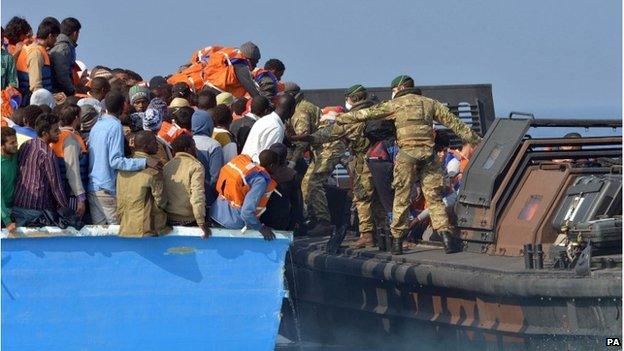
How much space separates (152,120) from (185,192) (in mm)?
832

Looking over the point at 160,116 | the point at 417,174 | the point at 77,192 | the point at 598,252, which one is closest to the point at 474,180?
the point at 417,174

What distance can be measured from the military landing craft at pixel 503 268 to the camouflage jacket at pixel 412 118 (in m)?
0.43

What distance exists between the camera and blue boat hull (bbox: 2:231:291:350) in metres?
11.2

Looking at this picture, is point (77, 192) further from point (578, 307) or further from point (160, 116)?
point (578, 307)

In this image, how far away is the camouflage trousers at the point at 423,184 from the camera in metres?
13.4

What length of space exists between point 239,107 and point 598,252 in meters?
3.80

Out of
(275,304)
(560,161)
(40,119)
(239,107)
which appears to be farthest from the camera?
(239,107)

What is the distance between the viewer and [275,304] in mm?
11836

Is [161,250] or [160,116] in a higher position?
[160,116]

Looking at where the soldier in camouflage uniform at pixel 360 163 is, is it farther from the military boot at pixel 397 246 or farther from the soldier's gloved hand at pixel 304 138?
the military boot at pixel 397 246

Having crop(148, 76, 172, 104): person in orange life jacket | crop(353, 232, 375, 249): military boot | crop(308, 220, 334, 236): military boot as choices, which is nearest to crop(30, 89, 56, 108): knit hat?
crop(148, 76, 172, 104): person in orange life jacket

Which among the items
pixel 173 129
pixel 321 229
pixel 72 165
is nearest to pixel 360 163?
pixel 321 229

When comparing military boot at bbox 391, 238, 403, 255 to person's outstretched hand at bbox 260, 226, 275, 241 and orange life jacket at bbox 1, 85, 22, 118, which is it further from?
orange life jacket at bbox 1, 85, 22, 118

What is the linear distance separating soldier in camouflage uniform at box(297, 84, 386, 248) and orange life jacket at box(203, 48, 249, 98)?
1334mm
